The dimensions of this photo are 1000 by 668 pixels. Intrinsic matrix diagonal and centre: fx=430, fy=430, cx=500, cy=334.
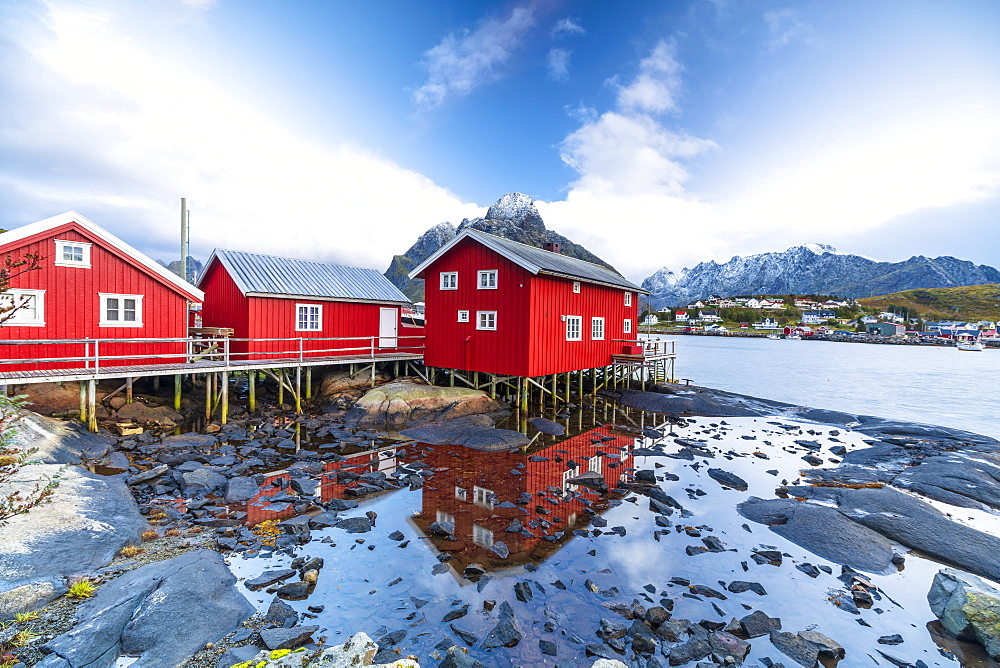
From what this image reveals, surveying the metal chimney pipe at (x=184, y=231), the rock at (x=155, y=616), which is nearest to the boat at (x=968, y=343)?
the rock at (x=155, y=616)

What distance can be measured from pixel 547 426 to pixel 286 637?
13820 mm

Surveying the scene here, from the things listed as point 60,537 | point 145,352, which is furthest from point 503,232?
point 60,537

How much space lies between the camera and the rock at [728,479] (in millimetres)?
12648

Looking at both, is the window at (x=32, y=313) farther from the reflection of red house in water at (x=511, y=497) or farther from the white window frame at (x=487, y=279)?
the white window frame at (x=487, y=279)

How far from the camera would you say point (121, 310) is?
16.4m

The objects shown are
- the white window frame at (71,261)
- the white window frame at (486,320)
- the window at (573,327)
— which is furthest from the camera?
the window at (573,327)

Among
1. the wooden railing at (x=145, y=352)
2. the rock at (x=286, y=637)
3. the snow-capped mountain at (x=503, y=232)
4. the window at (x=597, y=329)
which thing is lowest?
the rock at (x=286, y=637)

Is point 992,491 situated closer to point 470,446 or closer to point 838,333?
point 470,446

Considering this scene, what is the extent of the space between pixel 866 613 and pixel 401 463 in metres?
11.2

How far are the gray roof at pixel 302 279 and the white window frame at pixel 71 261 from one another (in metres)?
5.07

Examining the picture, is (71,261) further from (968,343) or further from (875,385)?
(968,343)

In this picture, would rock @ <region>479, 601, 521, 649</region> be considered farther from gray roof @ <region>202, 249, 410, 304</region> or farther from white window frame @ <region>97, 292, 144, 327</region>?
gray roof @ <region>202, 249, 410, 304</region>

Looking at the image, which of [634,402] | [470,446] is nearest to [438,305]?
[470,446]

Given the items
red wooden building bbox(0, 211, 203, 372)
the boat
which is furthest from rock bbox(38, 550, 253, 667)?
the boat
